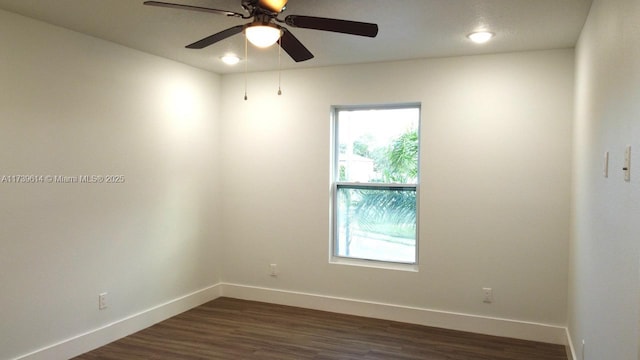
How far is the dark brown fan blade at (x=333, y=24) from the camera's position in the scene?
224cm

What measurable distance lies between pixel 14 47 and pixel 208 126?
2014 millimetres

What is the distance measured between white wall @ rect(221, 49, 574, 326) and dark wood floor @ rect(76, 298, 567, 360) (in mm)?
293

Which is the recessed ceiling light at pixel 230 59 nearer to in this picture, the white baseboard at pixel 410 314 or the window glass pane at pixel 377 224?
the window glass pane at pixel 377 224

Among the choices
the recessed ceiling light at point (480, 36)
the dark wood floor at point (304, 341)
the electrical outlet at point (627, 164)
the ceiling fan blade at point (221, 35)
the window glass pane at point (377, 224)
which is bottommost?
the dark wood floor at point (304, 341)

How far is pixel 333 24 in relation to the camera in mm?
2289

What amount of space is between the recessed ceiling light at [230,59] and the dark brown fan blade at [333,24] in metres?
1.80

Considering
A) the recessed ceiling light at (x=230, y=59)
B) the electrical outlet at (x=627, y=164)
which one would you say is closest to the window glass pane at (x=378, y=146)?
the recessed ceiling light at (x=230, y=59)

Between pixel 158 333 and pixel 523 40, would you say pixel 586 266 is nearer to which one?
pixel 523 40

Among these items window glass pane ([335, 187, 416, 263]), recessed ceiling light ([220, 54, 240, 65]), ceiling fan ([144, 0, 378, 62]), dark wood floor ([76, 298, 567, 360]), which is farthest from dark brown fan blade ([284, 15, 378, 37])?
dark wood floor ([76, 298, 567, 360])

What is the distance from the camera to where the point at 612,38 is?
6.38ft

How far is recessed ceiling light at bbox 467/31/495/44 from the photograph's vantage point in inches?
126

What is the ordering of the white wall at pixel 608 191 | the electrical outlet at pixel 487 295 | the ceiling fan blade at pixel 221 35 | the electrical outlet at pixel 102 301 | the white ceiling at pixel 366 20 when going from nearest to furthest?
1. the white wall at pixel 608 191
2. the ceiling fan blade at pixel 221 35
3. the white ceiling at pixel 366 20
4. the electrical outlet at pixel 102 301
5. the electrical outlet at pixel 487 295

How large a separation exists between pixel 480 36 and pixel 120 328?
3.74m

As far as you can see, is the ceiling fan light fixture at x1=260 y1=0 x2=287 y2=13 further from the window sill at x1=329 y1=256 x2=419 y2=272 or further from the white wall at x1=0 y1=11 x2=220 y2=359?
the window sill at x1=329 y1=256 x2=419 y2=272
